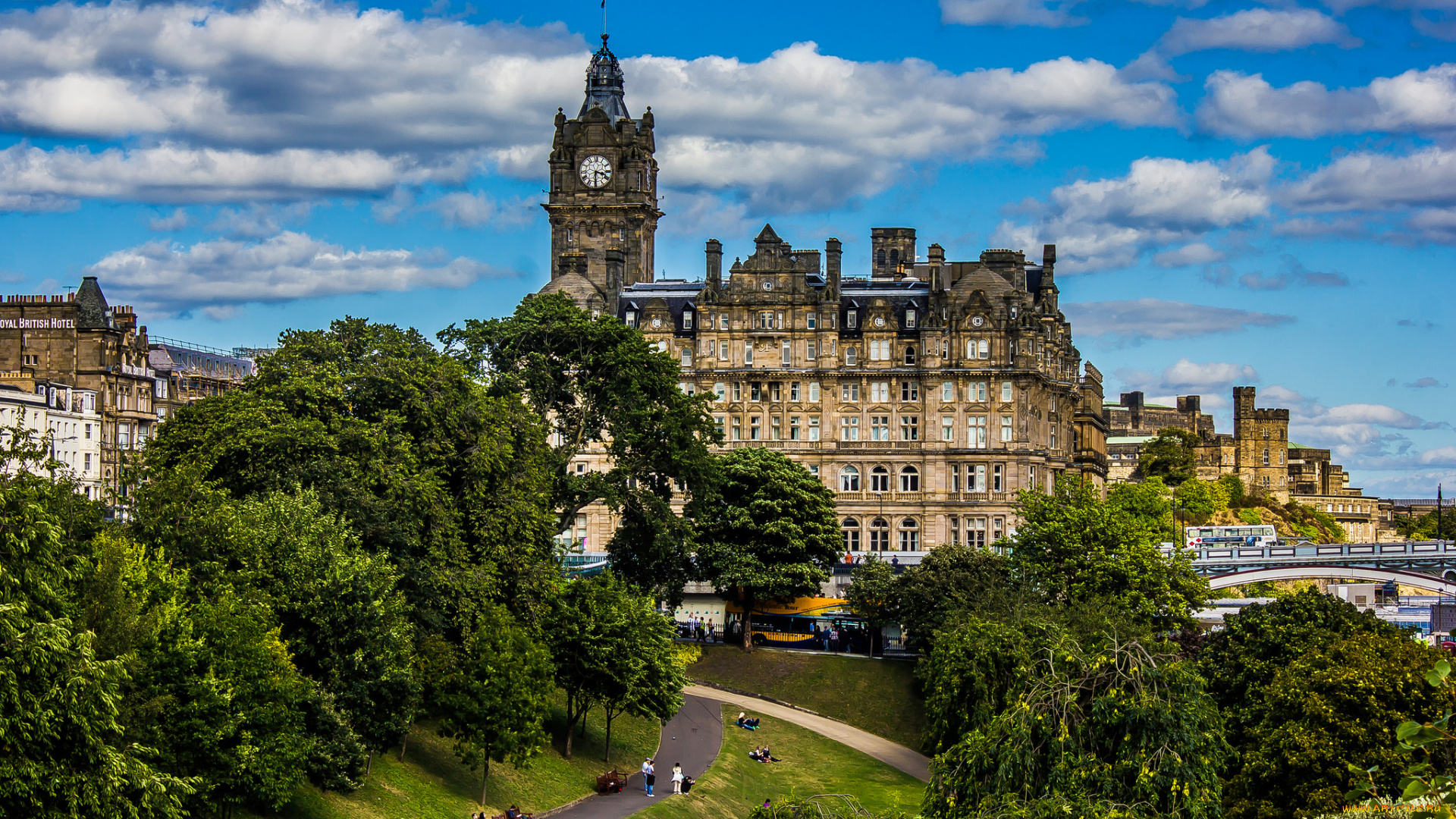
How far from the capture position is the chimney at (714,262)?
132m

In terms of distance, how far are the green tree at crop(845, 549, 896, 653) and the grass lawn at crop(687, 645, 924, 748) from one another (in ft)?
10.2

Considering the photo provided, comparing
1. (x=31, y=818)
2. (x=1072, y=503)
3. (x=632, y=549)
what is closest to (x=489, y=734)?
(x=31, y=818)

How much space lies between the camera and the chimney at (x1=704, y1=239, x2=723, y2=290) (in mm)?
132500

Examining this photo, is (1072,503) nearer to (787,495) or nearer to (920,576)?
(920,576)

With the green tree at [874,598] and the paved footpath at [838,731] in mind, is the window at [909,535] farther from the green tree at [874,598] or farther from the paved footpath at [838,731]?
the paved footpath at [838,731]

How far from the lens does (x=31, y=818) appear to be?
40.3m

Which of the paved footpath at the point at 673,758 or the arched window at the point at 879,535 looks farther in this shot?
the arched window at the point at 879,535

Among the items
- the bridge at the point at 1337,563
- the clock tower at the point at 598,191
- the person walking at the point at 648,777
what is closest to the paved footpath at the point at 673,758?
the person walking at the point at 648,777

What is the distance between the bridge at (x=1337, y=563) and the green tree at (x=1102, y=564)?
18.3 m

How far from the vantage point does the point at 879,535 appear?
431ft

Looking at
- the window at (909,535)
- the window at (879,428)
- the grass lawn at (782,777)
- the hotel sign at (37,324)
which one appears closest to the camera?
the grass lawn at (782,777)

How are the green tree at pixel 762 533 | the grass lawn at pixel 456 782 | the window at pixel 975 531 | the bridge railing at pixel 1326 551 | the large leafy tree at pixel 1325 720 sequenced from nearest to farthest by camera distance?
the large leafy tree at pixel 1325 720
the grass lawn at pixel 456 782
the green tree at pixel 762 533
the bridge railing at pixel 1326 551
the window at pixel 975 531

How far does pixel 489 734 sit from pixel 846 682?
114ft

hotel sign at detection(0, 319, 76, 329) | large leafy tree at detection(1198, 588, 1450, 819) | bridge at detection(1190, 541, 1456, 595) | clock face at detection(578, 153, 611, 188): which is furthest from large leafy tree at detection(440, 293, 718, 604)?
clock face at detection(578, 153, 611, 188)
